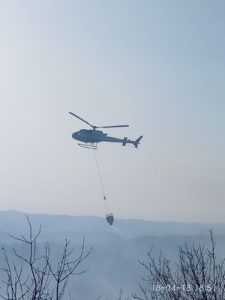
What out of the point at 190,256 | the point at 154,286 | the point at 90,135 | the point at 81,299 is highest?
the point at 90,135

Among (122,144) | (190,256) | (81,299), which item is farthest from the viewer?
(81,299)

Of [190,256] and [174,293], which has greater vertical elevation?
[190,256]

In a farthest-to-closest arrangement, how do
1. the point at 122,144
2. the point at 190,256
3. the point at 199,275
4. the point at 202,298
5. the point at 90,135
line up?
the point at 122,144
the point at 90,135
the point at 190,256
the point at 199,275
the point at 202,298

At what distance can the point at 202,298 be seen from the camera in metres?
9.09

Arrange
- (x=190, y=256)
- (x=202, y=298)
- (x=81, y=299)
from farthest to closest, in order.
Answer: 1. (x=81, y=299)
2. (x=190, y=256)
3. (x=202, y=298)

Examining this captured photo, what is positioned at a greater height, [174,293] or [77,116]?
[77,116]

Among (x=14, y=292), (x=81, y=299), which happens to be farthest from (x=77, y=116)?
(x=81, y=299)

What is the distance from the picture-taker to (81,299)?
648ft

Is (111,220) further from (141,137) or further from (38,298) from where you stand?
(38,298)

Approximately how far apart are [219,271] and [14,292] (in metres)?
5.32

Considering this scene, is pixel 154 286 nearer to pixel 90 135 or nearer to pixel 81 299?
pixel 90 135

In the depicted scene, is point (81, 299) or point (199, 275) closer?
point (199, 275)

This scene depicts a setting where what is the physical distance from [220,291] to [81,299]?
20246 centimetres

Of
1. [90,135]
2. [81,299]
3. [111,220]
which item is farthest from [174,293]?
[81,299]
